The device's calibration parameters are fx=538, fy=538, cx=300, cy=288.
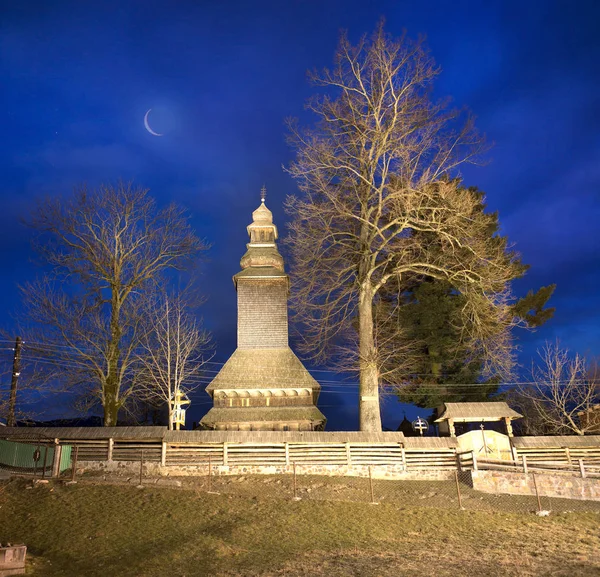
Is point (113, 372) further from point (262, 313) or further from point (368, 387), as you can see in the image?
point (368, 387)

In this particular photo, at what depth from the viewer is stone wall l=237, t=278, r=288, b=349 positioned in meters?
29.2

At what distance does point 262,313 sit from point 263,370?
3.69m

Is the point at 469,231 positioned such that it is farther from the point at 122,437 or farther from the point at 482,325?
the point at 122,437

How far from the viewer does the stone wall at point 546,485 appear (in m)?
16.9

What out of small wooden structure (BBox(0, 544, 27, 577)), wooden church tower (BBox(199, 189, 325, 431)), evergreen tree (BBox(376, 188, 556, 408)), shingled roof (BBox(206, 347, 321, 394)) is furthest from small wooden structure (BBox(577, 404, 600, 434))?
small wooden structure (BBox(0, 544, 27, 577))

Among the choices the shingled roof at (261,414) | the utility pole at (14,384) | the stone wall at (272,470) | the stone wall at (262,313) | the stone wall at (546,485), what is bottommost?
the stone wall at (546,485)

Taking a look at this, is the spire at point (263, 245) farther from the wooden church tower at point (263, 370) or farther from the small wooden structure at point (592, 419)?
the small wooden structure at point (592, 419)

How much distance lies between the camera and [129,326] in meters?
27.3

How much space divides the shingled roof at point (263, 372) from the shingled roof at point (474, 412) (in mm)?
6328

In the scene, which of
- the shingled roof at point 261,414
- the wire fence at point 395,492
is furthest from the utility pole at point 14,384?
the wire fence at point 395,492

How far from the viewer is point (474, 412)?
24.1 metres

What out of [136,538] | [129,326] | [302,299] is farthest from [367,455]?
[129,326]

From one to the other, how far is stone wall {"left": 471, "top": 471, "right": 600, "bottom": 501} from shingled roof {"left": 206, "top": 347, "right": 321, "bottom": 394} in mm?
10855

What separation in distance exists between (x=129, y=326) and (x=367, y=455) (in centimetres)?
1418
